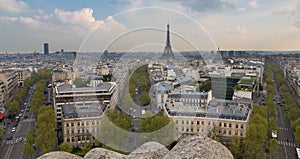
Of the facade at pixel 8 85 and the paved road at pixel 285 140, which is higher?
the facade at pixel 8 85

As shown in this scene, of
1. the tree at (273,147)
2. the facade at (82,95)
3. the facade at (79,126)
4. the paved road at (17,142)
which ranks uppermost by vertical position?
the facade at (82,95)

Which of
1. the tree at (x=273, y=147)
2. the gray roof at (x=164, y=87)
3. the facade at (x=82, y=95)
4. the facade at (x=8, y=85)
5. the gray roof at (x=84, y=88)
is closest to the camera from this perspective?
the tree at (x=273, y=147)

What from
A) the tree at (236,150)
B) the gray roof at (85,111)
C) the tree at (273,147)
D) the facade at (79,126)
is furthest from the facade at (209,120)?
the facade at (79,126)

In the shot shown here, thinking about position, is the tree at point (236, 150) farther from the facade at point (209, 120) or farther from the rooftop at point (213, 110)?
the rooftop at point (213, 110)

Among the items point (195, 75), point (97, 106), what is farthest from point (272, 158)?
point (97, 106)

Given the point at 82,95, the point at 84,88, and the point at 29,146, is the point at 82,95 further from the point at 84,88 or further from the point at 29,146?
the point at 29,146

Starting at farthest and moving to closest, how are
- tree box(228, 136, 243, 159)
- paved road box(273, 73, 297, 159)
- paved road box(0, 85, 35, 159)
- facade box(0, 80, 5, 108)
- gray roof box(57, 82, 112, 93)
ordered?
1. facade box(0, 80, 5, 108)
2. gray roof box(57, 82, 112, 93)
3. paved road box(0, 85, 35, 159)
4. paved road box(273, 73, 297, 159)
5. tree box(228, 136, 243, 159)

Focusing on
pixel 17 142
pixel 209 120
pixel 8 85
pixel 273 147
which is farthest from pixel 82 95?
pixel 8 85

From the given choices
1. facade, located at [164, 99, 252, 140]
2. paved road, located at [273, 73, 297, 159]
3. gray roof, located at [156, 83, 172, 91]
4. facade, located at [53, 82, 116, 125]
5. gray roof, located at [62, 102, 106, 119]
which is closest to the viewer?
gray roof, located at [62, 102, 106, 119]

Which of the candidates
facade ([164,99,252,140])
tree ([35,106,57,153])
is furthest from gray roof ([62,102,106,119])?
facade ([164,99,252,140])

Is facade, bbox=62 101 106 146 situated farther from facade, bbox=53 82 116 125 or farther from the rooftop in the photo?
the rooftop

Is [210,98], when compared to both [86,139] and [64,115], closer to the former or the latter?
[86,139]
